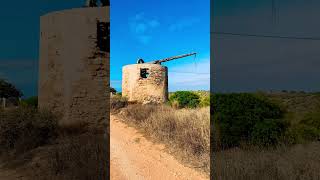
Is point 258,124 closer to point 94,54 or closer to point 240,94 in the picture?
point 240,94

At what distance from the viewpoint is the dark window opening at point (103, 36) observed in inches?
324

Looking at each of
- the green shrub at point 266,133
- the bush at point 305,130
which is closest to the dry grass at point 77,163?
the green shrub at point 266,133

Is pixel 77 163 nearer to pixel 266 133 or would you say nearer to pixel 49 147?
pixel 49 147

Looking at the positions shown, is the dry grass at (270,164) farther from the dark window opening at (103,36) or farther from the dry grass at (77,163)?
the dark window opening at (103,36)

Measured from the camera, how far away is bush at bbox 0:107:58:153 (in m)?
8.27

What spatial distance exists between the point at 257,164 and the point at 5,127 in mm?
6660

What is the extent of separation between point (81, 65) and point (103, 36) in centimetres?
96

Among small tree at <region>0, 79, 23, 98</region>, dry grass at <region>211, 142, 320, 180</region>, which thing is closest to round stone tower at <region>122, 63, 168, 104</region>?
dry grass at <region>211, 142, 320, 180</region>

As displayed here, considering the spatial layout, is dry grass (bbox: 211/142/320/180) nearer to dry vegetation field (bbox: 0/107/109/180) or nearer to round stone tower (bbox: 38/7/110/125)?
dry vegetation field (bbox: 0/107/109/180)

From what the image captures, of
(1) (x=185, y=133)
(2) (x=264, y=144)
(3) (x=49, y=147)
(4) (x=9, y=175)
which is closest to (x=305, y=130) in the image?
(2) (x=264, y=144)

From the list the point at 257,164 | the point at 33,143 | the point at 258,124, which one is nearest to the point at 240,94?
the point at 258,124

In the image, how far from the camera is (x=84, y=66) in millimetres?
8148

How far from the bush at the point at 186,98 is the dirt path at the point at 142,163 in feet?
33.0

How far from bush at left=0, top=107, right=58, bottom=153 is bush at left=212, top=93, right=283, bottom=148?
438cm
